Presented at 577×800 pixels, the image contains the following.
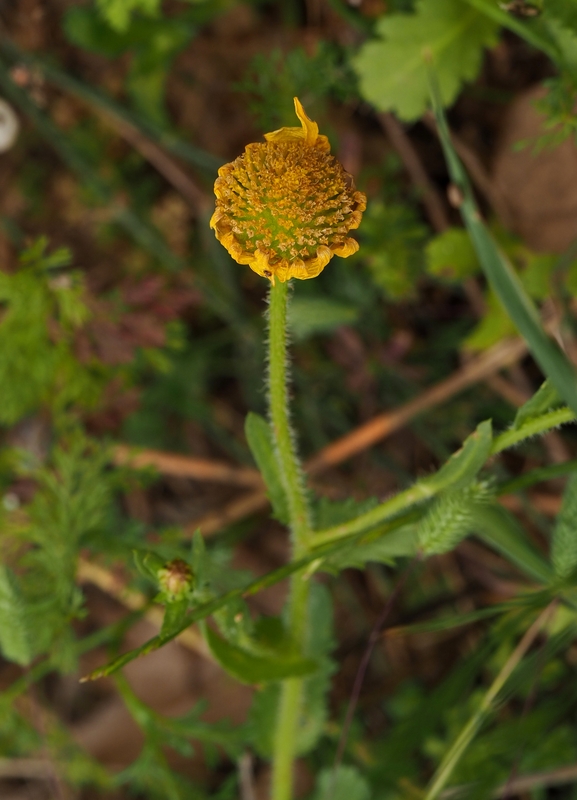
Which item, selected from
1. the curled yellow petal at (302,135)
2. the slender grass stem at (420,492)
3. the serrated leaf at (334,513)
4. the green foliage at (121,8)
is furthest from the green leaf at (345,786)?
the green foliage at (121,8)

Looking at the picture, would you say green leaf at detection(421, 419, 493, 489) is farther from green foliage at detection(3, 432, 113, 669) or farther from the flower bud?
green foliage at detection(3, 432, 113, 669)

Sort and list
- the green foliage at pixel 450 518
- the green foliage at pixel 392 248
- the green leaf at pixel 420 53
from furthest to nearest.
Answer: the green foliage at pixel 392 248 → the green leaf at pixel 420 53 → the green foliage at pixel 450 518

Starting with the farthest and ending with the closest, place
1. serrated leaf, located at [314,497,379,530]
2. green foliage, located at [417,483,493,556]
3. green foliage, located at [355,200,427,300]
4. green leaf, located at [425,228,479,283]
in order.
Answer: green foliage, located at [355,200,427,300]
green leaf, located at [425,228,479,283]
serrated leaf, located at [314,497,379,530]
green foliage, located at [417,483,493,556]

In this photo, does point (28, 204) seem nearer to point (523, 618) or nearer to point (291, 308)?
point (291, 308)

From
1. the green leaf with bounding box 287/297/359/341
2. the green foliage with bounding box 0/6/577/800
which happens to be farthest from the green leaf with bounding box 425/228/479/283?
the green leaf with bounding box 287/297/359/341

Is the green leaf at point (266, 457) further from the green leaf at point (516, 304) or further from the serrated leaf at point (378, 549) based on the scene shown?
the green leaf at point (516, 304)
